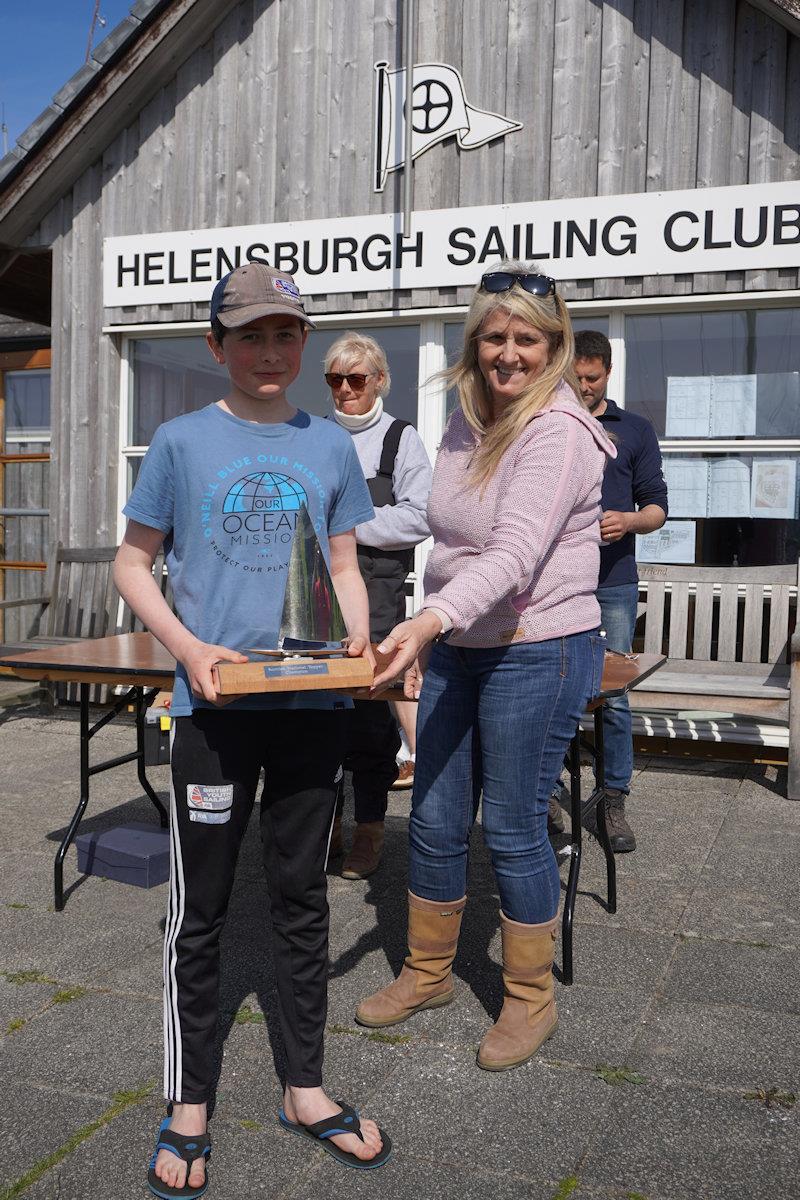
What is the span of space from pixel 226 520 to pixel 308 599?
0.25 m

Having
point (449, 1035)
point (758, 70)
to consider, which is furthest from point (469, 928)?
point (758, 70)

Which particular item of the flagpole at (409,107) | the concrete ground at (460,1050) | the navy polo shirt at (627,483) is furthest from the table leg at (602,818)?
the flagpole at (409,107)

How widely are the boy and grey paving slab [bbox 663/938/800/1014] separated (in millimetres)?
1371

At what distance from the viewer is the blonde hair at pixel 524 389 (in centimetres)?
307

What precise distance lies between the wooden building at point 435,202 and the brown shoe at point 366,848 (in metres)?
→ 2.83

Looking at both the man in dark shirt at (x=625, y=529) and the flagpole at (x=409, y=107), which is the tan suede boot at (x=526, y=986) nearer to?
the man in dark shirt at (x=625, y=529)

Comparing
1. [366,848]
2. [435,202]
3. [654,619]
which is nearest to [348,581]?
[366,848]

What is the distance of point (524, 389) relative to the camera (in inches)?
122

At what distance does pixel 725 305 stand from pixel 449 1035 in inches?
202

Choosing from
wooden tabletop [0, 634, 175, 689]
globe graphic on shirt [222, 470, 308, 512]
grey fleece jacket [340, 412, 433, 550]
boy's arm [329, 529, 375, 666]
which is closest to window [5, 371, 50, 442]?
wooden tabletop [0, 634, 175, 689]

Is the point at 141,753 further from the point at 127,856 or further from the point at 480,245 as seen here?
the point at 480,245

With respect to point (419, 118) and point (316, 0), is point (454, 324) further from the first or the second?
point (316, 0)

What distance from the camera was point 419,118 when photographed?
7.58 metres

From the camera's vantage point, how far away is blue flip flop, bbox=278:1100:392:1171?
2594 mm
